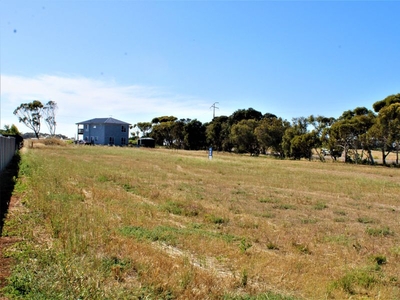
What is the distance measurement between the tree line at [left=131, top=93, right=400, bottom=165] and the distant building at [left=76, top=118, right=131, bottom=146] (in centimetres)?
1256

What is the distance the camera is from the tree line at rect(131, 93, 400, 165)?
35562 millimetres

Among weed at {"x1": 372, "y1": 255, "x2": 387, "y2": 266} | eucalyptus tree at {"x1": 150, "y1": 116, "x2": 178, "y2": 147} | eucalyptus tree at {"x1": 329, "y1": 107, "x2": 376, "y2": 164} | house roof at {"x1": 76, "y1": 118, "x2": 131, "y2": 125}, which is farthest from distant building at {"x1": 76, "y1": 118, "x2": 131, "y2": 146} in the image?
weed at {"x1": 372, "y1": 255, "x2": 387, "y2": 266}

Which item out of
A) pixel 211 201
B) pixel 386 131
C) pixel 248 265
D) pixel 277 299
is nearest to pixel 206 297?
pixel 277 299

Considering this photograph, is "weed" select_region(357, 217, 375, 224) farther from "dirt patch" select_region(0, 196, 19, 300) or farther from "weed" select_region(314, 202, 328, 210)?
"dirt patch" select_region(0, 196, 19, 300)

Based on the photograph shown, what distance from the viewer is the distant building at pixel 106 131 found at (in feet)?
255

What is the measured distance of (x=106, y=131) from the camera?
→ 77750 millimetres

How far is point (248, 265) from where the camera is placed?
18.2ft

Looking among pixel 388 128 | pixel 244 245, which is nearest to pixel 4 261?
pixel 244 245

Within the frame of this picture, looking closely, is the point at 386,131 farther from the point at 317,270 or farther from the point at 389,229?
the point at 317,270

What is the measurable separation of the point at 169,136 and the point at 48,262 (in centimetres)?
7595

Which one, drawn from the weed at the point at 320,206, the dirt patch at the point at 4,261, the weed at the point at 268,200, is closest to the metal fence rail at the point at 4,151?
the dirt patch at the point at 4,261

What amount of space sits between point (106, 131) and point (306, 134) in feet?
158

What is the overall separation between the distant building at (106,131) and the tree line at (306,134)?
12.6m

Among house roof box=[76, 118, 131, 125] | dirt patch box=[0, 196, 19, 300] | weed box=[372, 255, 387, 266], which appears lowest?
weed box=[372, 255, 387, 266]
